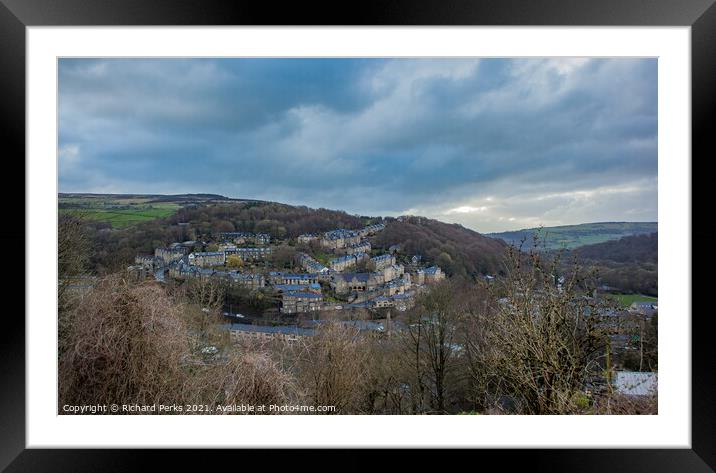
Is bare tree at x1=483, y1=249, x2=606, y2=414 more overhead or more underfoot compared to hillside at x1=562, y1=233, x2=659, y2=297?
more underfoot

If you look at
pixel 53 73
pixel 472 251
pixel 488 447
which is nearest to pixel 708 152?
pixel 472 251

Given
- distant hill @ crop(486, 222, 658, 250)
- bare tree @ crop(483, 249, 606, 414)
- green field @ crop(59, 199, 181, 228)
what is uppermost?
green field @ crop(59, 199, 181, 228)

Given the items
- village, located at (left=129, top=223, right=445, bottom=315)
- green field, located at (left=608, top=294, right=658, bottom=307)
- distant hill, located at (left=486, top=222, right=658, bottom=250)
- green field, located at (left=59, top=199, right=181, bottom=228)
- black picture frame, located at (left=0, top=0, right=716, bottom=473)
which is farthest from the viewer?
village, located at (left=129, top=223, right=445, bottom=315)

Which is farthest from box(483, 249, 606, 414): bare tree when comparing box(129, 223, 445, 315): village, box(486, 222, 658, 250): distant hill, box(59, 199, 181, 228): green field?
box(59, 199, 181, 228): green field

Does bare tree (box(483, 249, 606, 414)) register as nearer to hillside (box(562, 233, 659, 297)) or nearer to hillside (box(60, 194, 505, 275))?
hillside (box(562, 233, 659, 297))

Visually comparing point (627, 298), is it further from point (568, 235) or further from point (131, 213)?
point (131, 213)
